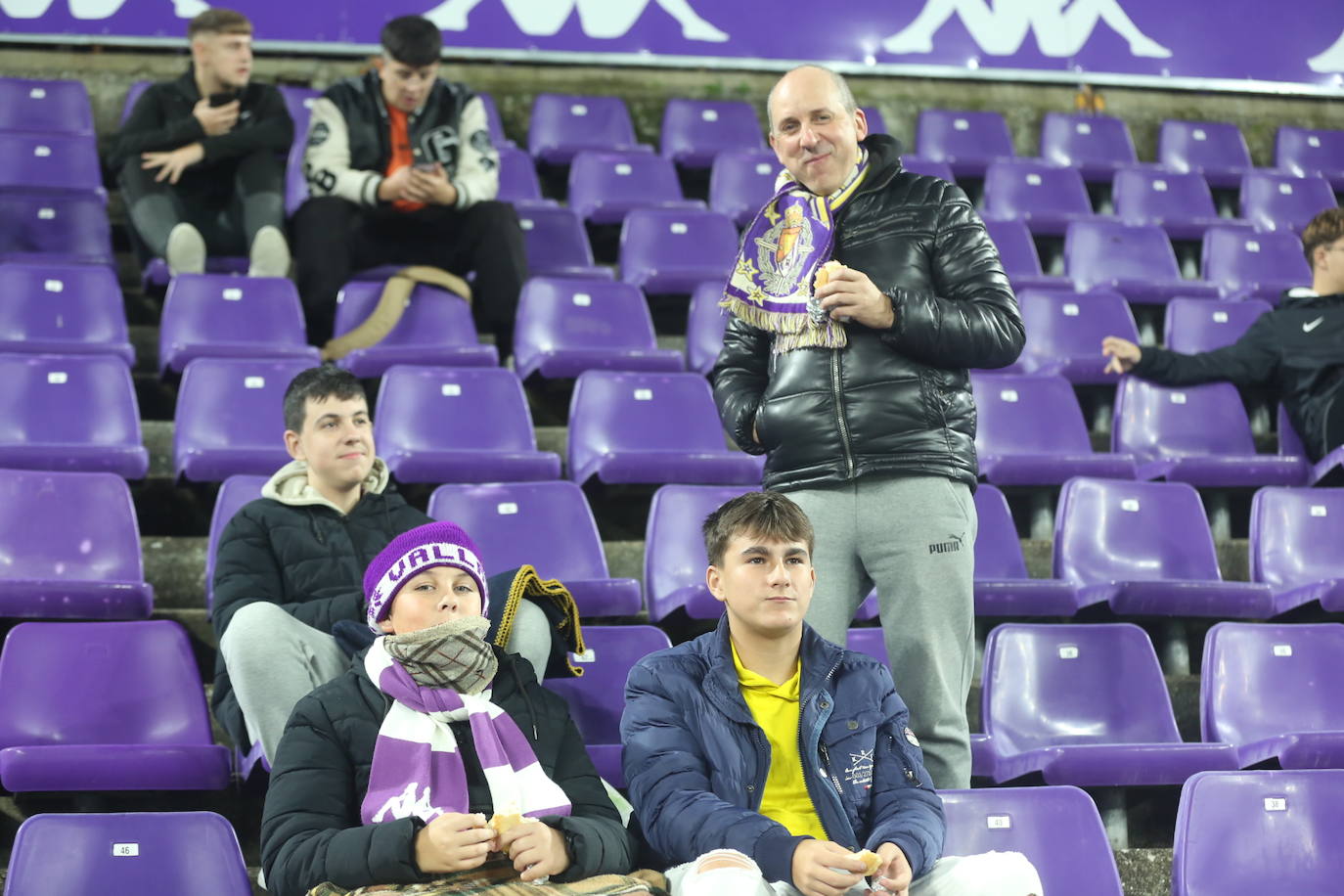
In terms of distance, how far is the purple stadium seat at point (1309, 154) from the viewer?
6.98m

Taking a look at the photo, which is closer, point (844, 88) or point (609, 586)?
point (844, 88)

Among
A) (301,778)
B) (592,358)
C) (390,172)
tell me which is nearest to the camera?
(301,778)

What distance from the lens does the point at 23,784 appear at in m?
2.65

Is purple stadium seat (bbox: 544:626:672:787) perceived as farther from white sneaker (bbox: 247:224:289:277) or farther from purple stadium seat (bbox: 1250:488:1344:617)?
white sneaker (bbox: 247:224:289:277)

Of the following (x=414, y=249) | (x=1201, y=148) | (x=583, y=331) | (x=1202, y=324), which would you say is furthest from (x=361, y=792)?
(x=1201, y=148)

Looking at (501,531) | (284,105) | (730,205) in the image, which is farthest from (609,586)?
(730,205)

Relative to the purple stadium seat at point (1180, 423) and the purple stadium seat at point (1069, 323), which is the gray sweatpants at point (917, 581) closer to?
the purple stadium seat at point (1180, 423)

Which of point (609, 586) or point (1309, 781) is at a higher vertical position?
point (609, 586)

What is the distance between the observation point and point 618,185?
579 cm

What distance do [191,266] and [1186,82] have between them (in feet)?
14.3

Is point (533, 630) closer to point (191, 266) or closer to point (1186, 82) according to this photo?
point (191, 266)

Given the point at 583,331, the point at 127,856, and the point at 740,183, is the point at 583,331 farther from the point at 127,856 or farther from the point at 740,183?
the point at 127,856

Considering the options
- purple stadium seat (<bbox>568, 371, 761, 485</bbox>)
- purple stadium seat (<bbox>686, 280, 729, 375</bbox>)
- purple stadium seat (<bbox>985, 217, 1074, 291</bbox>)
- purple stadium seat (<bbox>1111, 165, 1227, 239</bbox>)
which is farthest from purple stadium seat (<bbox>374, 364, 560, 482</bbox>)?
purple stadium seat (<bbox>1111, 165, 1227, 239</bbox>)

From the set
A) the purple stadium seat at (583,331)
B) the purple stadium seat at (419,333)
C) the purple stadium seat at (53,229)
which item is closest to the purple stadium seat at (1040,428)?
the purple stadium seat at (583,331)
